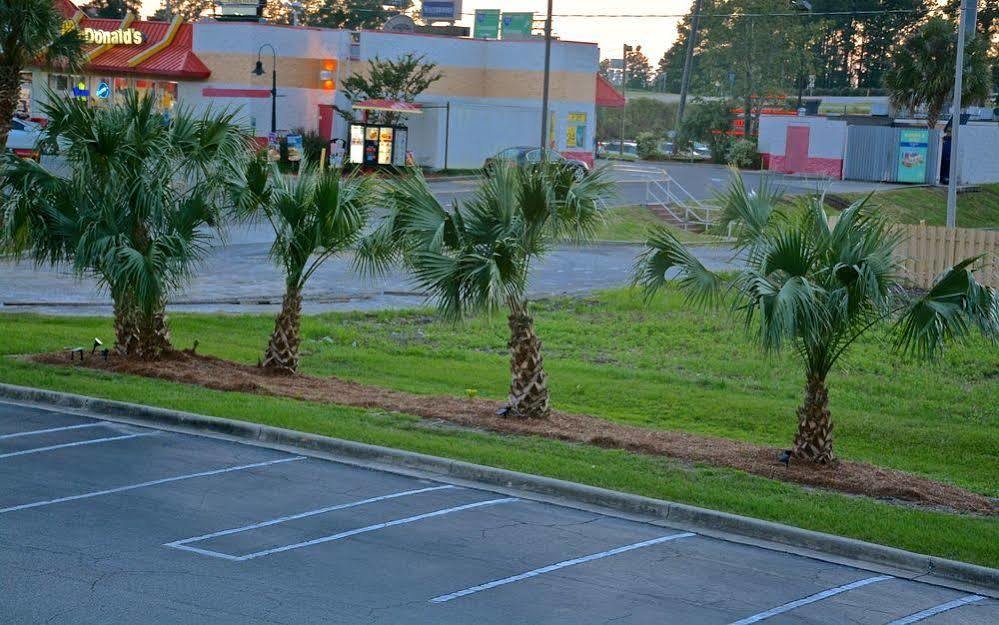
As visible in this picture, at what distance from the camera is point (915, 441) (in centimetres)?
1532

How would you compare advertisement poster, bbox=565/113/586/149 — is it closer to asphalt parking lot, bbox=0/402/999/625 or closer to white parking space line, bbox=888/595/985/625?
asphalt parking lot, bbox=0/402/999/625

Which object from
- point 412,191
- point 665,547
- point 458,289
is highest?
point 412,191

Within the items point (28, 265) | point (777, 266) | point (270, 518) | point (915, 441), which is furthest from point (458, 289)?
point (28, 265)

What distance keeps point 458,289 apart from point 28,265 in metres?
18.5

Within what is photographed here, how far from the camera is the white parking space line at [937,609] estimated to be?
342 inches

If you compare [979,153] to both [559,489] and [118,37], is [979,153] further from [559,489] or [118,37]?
[559,489]

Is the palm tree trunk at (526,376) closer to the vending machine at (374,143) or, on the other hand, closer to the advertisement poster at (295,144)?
the vending machine at (374,143)

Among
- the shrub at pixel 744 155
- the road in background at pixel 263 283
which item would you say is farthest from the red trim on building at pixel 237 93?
the shrub at pixel 744 155

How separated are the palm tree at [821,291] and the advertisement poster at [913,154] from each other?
4935 cm

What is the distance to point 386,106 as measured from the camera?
5084 centimetres

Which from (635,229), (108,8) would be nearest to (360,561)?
(635,229)

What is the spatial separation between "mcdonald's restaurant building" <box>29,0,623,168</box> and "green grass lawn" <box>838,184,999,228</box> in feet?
47.0

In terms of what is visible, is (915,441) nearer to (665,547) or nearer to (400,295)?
(665,547)

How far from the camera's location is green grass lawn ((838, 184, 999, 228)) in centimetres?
5031
